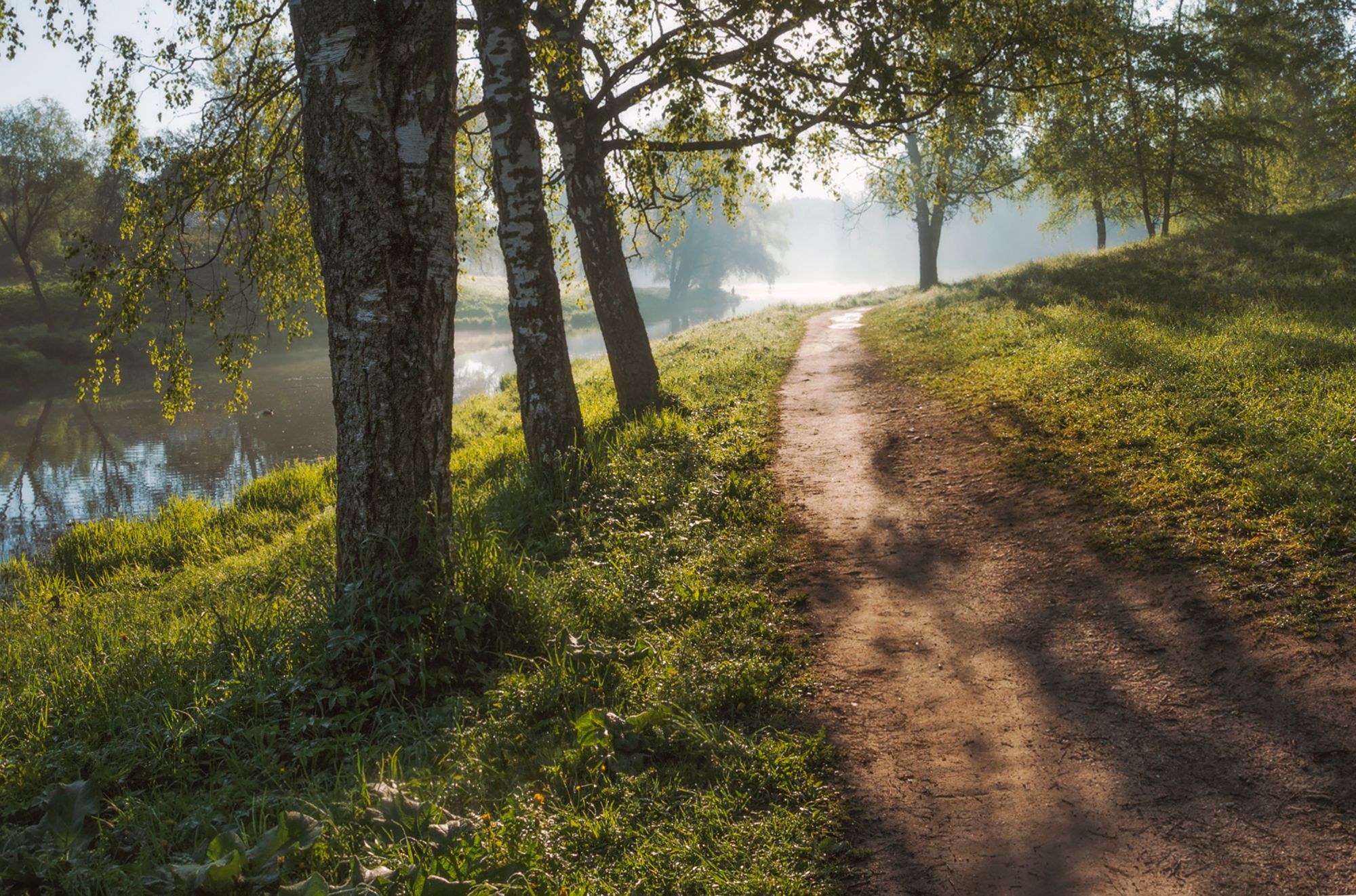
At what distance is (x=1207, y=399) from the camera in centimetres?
772

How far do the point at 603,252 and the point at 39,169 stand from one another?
3933cm

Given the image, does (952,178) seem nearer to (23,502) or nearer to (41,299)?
(23,502)

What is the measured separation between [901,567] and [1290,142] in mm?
33730

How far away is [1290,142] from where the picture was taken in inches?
1190

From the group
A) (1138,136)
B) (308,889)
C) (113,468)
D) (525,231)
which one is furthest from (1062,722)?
(1138,136)

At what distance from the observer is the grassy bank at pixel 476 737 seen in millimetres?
3223

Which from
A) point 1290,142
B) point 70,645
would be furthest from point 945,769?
point 1290,142

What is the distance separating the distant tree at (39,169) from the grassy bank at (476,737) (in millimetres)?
39709

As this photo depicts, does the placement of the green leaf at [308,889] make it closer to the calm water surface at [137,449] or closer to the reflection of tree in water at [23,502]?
the calm water surface at [137,449]

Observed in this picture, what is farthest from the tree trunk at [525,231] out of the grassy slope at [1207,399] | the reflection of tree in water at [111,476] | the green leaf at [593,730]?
the reflection of tree in water at [111,476]

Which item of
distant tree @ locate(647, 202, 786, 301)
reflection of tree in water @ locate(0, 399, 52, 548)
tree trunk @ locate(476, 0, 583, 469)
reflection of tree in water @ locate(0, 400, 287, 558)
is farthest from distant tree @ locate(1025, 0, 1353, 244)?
distant tree @ locate(647, 202, 786, 301)

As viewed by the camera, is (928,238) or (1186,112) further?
(928,238)

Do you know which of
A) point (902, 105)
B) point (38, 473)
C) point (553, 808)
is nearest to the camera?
point (553, 808)

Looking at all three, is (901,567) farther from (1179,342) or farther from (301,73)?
(1179,342)
